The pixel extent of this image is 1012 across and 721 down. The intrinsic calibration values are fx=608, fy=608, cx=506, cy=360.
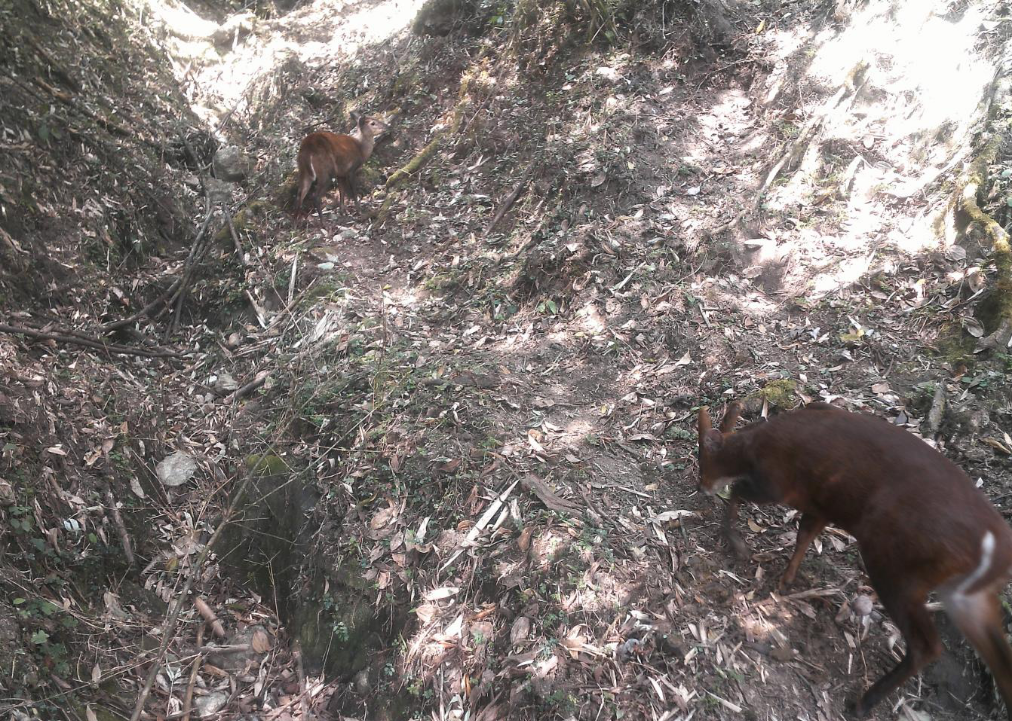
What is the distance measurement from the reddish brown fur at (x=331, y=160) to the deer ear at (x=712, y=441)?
5918mm

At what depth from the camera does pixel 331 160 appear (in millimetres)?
7926

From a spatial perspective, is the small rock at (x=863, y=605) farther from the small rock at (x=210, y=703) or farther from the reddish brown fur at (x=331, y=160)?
the reddish brown fur at (x=331, y=160)

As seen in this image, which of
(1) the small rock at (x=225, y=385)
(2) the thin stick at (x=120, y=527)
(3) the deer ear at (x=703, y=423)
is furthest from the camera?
(1) the small rock at (x=225, y=385)

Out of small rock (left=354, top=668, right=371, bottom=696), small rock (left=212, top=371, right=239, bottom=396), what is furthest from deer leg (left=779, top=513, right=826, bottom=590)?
small rock (left=212, top=371, right=239, bottom=396)

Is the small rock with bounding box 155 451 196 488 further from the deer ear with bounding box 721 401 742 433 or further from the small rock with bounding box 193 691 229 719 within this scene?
the deer ear with bounding box 721 401 742 433

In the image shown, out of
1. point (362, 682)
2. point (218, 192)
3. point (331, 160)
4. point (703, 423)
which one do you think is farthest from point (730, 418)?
point (218, 192)

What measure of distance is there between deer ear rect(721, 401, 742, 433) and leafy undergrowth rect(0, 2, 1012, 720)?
35 cm

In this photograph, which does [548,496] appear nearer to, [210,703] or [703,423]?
[703,423]

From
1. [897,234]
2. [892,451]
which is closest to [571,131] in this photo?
[897,234]

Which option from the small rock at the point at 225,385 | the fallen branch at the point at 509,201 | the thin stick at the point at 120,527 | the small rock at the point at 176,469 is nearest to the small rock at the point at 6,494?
the thin stick at the point at 120,527

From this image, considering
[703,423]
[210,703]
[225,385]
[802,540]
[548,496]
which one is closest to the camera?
[802,540]

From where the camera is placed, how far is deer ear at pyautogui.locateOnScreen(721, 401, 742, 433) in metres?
4.20

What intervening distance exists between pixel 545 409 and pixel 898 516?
2636 millimetres

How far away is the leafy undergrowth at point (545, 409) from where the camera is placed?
3682 millimetres
